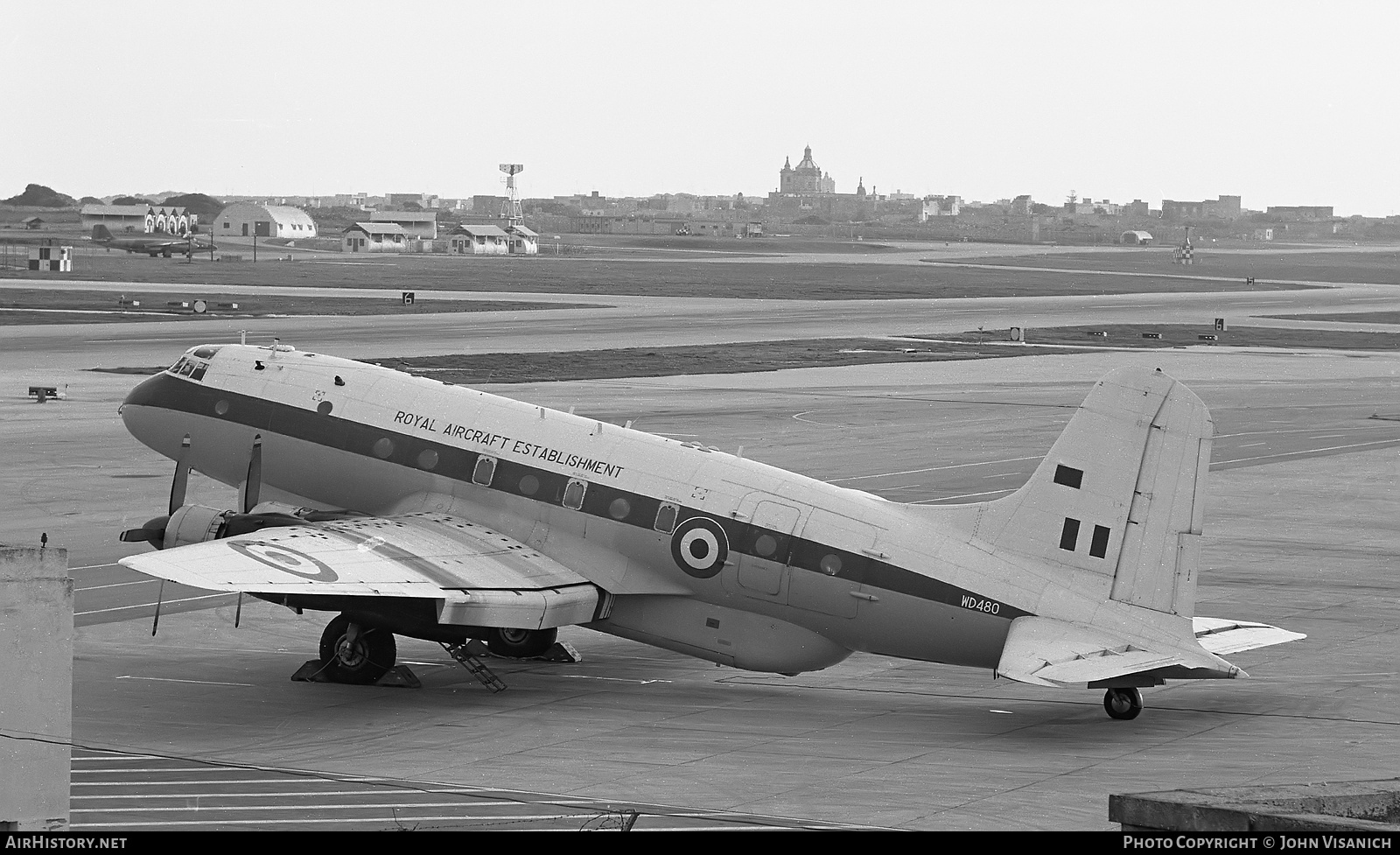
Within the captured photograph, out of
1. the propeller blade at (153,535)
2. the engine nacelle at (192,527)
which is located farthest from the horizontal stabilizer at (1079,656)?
the propeller blade at (153,535)

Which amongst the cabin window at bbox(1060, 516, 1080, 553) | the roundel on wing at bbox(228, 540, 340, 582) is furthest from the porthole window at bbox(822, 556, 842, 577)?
the roundel on wing at bbox(228, 540, 340, 582)

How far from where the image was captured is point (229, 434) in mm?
33062

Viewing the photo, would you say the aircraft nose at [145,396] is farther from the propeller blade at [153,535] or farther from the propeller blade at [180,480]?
the propeller blade at [153,535]

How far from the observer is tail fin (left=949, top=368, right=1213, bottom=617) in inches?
974

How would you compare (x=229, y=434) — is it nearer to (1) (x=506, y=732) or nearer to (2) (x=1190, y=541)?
(1) (x=506, y=732)

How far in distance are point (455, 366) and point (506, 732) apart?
2150 inches

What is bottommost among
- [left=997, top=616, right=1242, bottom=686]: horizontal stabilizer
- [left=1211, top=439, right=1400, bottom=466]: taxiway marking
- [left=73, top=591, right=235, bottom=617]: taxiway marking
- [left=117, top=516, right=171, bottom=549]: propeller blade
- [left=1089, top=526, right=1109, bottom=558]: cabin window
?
[left=73, top=591, right=235, bottom=617]: taxiway marking

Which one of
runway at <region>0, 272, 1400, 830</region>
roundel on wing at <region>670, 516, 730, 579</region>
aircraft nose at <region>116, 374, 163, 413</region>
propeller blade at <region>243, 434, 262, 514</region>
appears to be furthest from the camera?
aircraft nose at <region>116, 374, 163, 413</region>

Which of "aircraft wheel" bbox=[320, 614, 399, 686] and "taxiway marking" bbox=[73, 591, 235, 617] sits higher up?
"aircraft wheel" bbox=[320, 614, 399, 686]

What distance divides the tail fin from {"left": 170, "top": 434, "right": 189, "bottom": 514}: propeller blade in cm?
1441

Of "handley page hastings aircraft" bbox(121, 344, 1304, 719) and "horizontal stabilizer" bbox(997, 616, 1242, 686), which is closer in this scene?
"horizontal stabilizer" bbox(997, 616, 1242, 686)

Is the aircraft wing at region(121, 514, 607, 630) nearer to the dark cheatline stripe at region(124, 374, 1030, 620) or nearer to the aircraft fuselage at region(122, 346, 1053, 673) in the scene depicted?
the aircraft fuselage at region(122, 346, 1053, 673)
